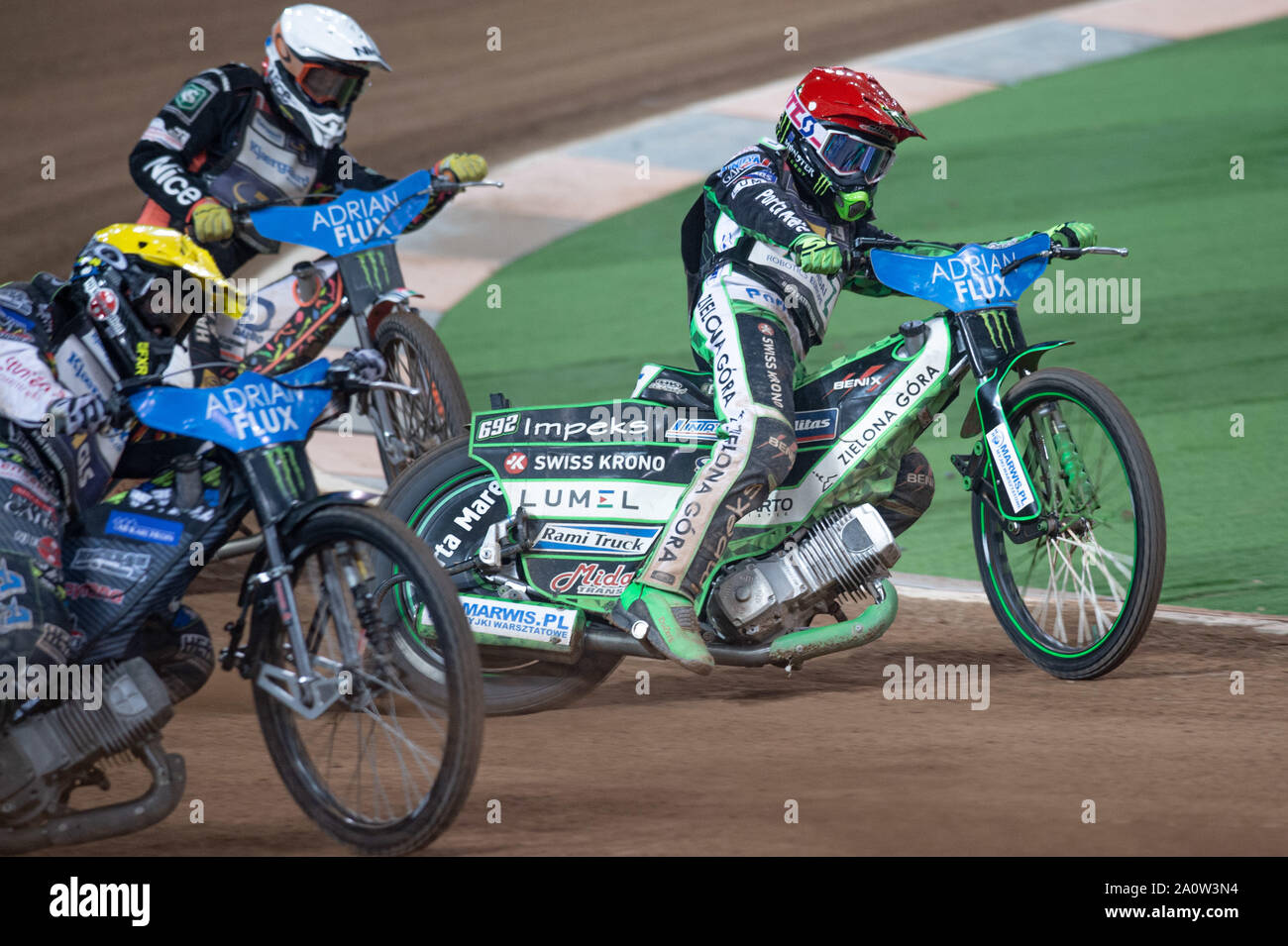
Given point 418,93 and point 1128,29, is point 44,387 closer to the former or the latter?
point 418,93

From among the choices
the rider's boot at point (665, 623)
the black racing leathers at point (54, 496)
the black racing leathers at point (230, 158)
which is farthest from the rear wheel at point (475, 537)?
the black racing leathers at point (230, 158)

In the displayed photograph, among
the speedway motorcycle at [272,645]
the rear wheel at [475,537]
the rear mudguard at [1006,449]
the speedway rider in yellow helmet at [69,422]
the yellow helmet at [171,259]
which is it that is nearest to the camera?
the speedway motorcycle at [272,645]

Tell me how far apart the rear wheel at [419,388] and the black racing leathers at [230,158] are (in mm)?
552

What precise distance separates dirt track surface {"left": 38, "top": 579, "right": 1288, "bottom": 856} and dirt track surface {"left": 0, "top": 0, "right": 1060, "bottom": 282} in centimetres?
837

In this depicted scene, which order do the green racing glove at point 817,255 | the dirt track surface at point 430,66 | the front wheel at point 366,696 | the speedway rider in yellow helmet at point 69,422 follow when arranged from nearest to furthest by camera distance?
the front wheel at point 366,696 → the speedway rider in yellow helmet at point 69,422 → the green racing glove at point 817,255 → the dirt track surface at point 430,66

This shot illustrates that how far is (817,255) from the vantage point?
557 centimetres

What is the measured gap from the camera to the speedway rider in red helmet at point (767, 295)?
582 centimetres

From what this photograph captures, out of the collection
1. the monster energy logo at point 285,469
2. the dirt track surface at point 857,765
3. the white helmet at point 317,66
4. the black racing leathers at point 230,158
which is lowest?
the dirt track surface at point 857,765

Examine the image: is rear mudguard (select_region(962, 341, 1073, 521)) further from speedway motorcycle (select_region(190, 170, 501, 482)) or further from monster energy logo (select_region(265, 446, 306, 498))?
monster energy logo (select_region(265, 446, 306, 498))

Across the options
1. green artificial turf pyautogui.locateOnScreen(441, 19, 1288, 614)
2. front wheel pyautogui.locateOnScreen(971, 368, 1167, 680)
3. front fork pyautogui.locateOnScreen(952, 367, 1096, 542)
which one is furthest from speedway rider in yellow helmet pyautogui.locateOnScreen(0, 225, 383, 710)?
green artificial turf pyautogui.locateOnScreen(441, 19, 1288, 614)

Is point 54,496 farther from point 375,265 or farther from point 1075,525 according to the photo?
point 1075,525

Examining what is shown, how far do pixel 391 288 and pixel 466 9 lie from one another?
40.1 ft

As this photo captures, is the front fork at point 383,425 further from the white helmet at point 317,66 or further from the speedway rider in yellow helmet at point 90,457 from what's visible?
the speedway rider in yellow helmet at point 90,457

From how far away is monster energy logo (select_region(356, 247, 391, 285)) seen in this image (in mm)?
7500
